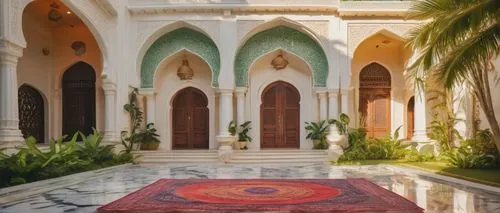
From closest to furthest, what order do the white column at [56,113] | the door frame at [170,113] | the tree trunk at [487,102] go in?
the tree trunk at [487,102] → the white column at [56,113] → the door frame at [170,113]

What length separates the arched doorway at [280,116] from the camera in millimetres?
13539

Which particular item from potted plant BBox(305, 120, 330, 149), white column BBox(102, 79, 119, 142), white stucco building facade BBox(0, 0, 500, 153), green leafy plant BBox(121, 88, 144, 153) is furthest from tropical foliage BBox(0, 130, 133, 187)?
potted plant BBox(305, 120, 330, 149)

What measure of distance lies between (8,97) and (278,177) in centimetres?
502

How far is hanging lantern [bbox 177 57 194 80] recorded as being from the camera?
13430mm

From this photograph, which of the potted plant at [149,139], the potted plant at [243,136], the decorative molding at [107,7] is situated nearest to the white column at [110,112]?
the potted plant at [149,139]

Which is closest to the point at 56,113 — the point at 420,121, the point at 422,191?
the point at 420,121

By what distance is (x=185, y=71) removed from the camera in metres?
13.4

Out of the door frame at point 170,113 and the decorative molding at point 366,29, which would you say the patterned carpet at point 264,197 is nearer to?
the decorative molding at point 366,29

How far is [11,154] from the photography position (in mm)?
7109

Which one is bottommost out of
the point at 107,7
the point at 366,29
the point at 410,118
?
the point at 410,118

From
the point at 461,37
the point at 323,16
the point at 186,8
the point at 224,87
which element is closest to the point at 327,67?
the point at 323,16

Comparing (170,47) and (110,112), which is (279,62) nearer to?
(170,47)

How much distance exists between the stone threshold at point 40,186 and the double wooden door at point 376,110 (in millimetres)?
8617

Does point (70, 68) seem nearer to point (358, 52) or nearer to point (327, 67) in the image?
point (327, 67)
